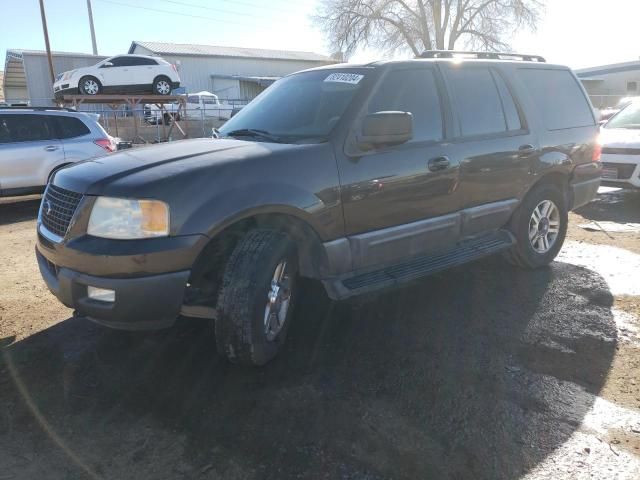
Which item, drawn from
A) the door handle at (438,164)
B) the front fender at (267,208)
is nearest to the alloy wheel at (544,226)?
the door handle at (438,164)

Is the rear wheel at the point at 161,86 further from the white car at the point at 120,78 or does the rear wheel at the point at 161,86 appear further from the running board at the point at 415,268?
the running board at the point at 415,268

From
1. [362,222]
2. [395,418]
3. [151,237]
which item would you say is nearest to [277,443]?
[395,418]

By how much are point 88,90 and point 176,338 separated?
20.7m

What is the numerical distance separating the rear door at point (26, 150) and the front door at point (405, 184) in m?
7.07

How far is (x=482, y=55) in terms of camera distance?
192 inches

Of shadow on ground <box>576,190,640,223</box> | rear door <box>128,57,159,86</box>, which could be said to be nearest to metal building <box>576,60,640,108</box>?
rear door <box>128,57,159,86</box>

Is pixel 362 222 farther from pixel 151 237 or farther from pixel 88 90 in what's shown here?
pixel 88 90

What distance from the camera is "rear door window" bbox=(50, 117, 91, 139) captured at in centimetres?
895

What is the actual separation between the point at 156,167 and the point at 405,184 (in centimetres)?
172

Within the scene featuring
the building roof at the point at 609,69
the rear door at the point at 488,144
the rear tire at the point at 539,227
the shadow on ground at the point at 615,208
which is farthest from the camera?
the building roof at the point at 609,69

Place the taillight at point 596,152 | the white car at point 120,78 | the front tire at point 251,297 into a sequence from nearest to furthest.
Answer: the front tire at point 251,297, the taillight at point 596,152, the white car at point 120,78

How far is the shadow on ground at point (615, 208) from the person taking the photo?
7603 millimetres

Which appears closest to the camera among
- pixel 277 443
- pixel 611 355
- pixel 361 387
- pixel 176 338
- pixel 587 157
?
pixel 277 443

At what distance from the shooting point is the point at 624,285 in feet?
15.4
